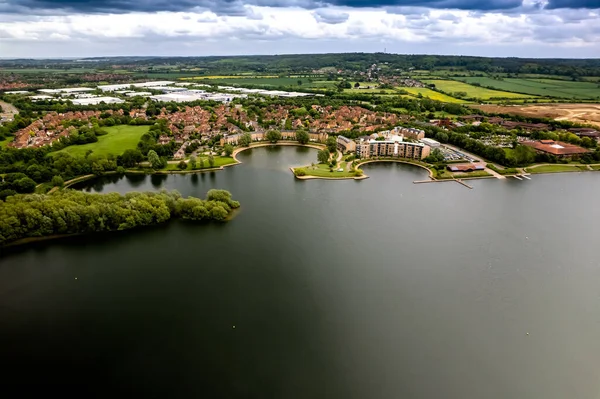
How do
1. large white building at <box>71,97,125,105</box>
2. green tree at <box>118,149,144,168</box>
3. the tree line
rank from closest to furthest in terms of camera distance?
the tree line < green tree at <box>118,149,144,168</box> < large white building at <box>71,97,125,105</box>

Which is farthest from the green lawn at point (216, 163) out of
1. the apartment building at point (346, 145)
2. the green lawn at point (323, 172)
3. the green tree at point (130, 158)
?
the apartment building at point (346, 145)

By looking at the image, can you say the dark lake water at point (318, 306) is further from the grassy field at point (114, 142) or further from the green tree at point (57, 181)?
the grassy field at point (114, 142)

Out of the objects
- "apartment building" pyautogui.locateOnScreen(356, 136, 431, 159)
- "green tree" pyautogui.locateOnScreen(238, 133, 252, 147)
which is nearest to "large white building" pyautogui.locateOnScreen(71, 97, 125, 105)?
"green tree" pyautogui.locateOnScreen(238, 133, 252, 147)

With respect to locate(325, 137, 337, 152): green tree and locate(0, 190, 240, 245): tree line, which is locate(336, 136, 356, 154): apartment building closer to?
locate(325, 137, 337, 152): green tree

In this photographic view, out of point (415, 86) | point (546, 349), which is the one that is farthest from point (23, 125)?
point (415, 86)

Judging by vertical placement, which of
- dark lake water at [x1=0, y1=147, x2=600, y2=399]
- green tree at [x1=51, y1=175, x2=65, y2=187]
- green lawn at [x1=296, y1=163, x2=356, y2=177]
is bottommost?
dark lake water at [x1=0, y1=147, x2=600, y2=399]

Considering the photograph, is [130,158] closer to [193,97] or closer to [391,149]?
[391,149]
